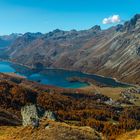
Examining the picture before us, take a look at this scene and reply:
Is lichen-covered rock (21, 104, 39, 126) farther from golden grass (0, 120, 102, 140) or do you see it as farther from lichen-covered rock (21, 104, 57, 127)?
golden grass (0, 120, 102, 140)

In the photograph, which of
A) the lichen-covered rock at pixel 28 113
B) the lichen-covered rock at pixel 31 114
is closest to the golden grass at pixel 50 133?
the lichen-covered rock at pixel 31 114

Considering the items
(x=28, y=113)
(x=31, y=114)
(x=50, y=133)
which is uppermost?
(x=28, y=113)

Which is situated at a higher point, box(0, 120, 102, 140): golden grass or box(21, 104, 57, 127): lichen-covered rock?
box(21, 104, 57, 127): lichen-covered rock

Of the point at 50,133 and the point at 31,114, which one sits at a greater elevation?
the point at 31,114

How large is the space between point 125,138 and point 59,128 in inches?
714

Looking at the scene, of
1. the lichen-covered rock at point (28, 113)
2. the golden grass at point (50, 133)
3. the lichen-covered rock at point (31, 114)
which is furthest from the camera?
the lichen-covered rock at point (28, 113)

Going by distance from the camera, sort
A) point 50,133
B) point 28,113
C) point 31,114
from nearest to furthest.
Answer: point 50,133
point 28,113
point 31,114

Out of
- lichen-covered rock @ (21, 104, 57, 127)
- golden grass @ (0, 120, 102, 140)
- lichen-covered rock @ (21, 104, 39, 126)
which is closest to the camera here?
golden grass @ (0, 120, 102, 140)

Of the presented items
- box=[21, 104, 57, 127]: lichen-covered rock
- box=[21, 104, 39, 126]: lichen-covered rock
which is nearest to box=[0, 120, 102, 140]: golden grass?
box=[21, 104, 57, 127]: lichen-covered rock

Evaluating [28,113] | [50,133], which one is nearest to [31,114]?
[28,113]

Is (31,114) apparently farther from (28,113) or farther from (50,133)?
(50,133)

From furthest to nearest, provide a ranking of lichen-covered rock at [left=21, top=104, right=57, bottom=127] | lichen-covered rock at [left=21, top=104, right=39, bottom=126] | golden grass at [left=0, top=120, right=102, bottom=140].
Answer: lichen-covered rock at [left=21, top=104, right=39, bottom=126]
lichen-covered rock at [left=21, top=104, right=57, bottom=127]
golden grass at [left=0, top=120, right=102, bottom=140]

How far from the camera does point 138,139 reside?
74812 mm

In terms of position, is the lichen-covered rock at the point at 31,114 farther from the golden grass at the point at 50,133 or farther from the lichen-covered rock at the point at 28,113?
the golden grass at the point at 50,133
